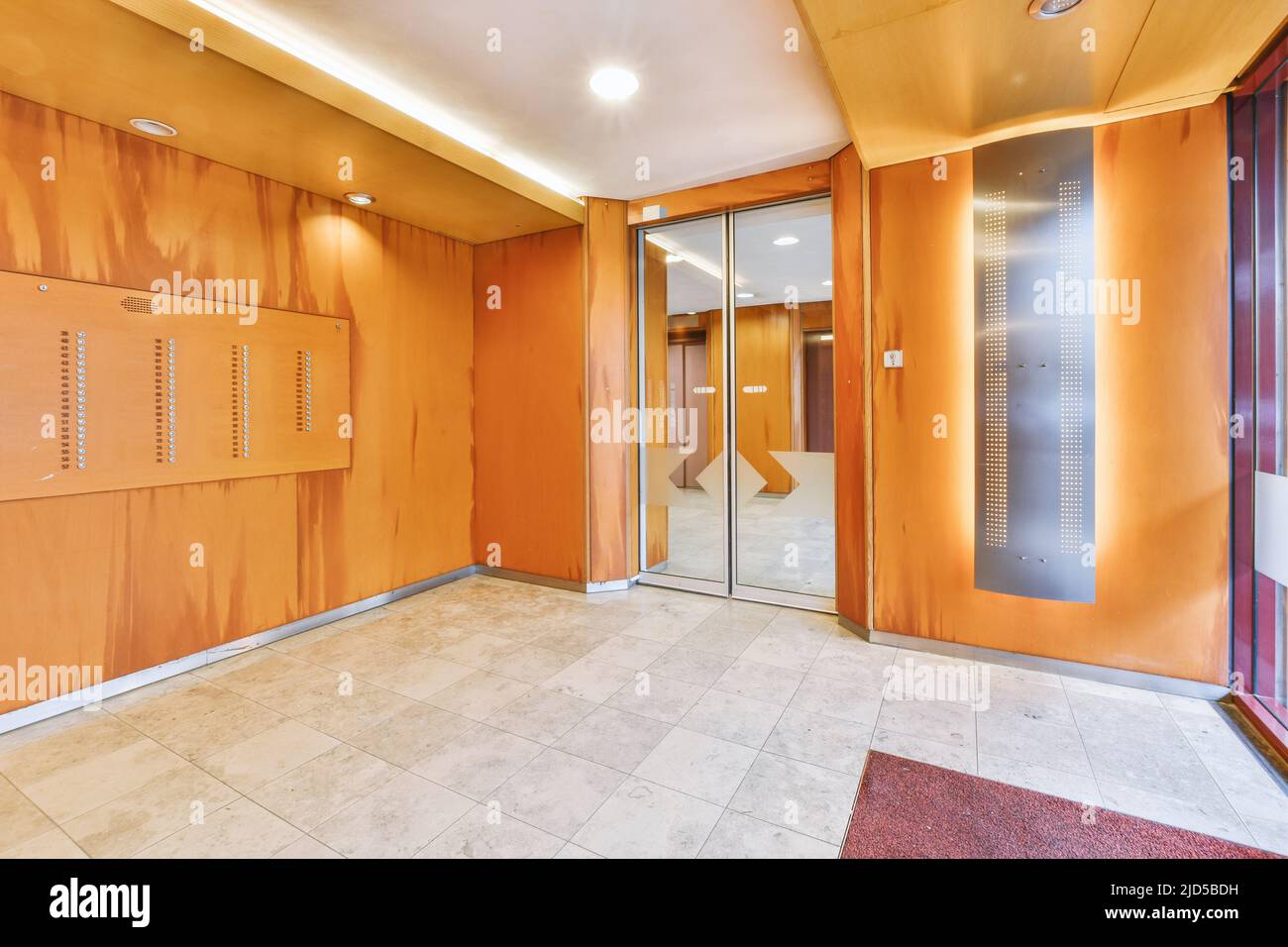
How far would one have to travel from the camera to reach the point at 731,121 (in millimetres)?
3602

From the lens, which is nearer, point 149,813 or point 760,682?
point 149,813

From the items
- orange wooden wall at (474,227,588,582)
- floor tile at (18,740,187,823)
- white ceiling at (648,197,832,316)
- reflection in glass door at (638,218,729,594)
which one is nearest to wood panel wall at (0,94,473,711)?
orange wooden wall at (474,227,588,582)

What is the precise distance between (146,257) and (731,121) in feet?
11.5

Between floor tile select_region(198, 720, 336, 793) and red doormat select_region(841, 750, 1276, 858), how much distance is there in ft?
7.48

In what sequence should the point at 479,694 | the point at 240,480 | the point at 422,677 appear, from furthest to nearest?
the point at 240,480 → the point at 422,677 → the point at 479,694

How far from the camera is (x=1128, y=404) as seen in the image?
10.3 feet

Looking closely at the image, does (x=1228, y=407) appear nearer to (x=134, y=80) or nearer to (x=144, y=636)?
(x=134, y=80)

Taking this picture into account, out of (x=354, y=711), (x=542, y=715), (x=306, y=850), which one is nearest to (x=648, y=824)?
(x=542, y=715)

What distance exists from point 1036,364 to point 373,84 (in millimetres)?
4047

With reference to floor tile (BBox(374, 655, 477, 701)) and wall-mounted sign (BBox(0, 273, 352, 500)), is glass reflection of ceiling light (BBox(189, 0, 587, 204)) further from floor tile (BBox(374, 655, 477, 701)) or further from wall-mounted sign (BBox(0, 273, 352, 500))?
floor tile (BBox(374, 655, 477, 701))

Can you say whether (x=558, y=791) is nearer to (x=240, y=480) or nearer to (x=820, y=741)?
(x=820, y=741)

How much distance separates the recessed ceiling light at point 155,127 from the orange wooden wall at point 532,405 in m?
2.51

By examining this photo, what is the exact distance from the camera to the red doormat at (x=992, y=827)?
1.96m

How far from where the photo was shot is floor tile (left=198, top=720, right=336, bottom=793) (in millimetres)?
2406
